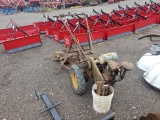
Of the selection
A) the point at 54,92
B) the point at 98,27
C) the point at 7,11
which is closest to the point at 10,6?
the point at 7,11

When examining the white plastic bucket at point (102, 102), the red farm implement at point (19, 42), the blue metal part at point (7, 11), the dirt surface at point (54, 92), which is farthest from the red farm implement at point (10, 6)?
the white plastic bucket at point (102, 102)

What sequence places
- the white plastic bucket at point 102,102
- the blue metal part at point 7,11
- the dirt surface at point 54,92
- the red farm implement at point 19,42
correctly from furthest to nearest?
the blue metal part at point 7,11
the red farm implement at point 19,42
the dirt surface at point 54,92
the white plastic bucket at point 102,102

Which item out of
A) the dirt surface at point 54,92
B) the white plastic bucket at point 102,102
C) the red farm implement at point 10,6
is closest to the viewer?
the white plastic bucket at point 102,102

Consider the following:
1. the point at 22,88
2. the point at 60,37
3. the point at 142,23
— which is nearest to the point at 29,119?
the point at 22,88

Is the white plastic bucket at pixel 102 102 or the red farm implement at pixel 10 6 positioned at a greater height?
the red farm implement at pixel 10 6

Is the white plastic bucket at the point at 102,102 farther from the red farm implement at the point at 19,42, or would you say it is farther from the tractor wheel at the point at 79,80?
the red farm implement at the point at 19,42

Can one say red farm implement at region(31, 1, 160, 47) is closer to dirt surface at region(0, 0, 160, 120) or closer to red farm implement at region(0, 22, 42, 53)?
red farm implement at region(0, 22, 42, 53)

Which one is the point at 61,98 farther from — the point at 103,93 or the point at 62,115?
the point at 103,93

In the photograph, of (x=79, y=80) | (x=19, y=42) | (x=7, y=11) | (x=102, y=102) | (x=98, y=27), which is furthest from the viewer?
(x=7, y=11)

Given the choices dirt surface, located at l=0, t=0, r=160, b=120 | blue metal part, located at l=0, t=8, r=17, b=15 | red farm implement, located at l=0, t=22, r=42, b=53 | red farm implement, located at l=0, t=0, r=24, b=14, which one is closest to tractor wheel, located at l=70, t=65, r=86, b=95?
dirt surface, located at l=0, t=0, r=160, b=120

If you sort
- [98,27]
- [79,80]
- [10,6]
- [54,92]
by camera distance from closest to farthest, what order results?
1. [79,80]
2. [54,92]
3. [98,27]
4. [10,6]

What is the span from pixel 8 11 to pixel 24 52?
13.0 metres

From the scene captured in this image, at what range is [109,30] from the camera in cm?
656

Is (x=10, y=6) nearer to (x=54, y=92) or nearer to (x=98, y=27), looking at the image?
(x=98, y=27)
